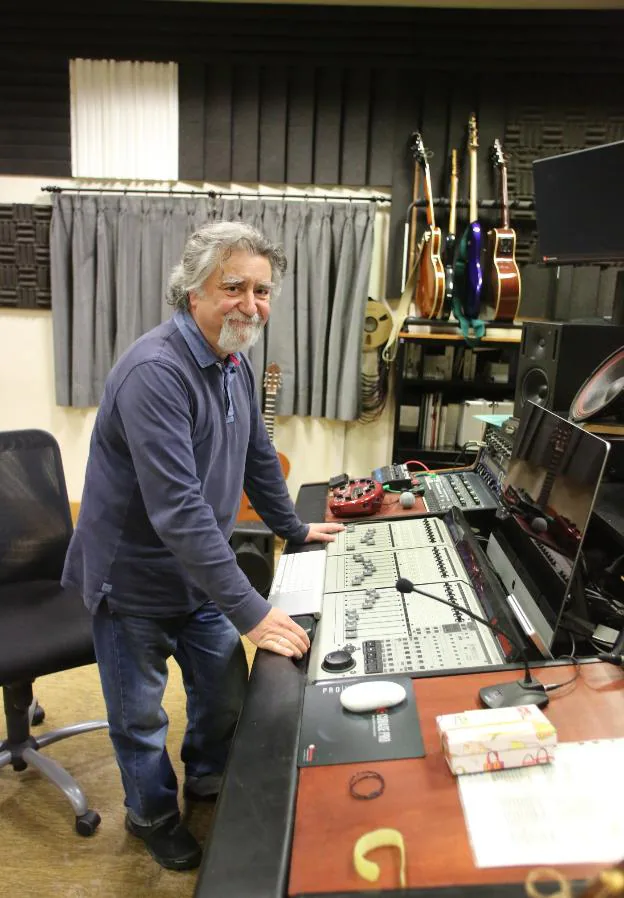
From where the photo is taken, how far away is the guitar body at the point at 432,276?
131 inches

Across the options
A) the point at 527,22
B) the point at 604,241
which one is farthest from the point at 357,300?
the point at 604,241

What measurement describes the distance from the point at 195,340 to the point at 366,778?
3.05ft

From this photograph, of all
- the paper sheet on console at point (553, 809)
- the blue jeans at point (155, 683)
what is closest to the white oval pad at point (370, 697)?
the paper sheet on console at point (553, 809)

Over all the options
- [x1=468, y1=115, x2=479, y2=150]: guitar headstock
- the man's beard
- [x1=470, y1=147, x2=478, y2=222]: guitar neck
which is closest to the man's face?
the man's beard

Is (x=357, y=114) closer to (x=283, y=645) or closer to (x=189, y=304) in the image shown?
(x=189, y=304)

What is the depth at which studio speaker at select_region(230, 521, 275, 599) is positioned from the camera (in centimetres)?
223

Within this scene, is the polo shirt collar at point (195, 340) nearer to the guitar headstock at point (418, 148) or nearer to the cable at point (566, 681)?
the cable at point (566, 681)

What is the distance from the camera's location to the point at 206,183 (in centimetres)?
371

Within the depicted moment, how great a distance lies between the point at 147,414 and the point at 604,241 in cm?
132

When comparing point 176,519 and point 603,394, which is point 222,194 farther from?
point 176,519

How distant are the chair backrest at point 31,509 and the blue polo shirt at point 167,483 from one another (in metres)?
0.52

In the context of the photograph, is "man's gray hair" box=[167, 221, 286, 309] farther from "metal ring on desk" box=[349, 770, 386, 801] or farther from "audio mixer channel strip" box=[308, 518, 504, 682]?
"metal ring on desk" box=[349, 770, 386, 801]

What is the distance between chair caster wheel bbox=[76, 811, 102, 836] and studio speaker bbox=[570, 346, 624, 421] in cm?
166

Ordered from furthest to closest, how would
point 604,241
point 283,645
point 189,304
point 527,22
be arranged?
point 527,22
point 604,241
point 189,304
point 283,645
